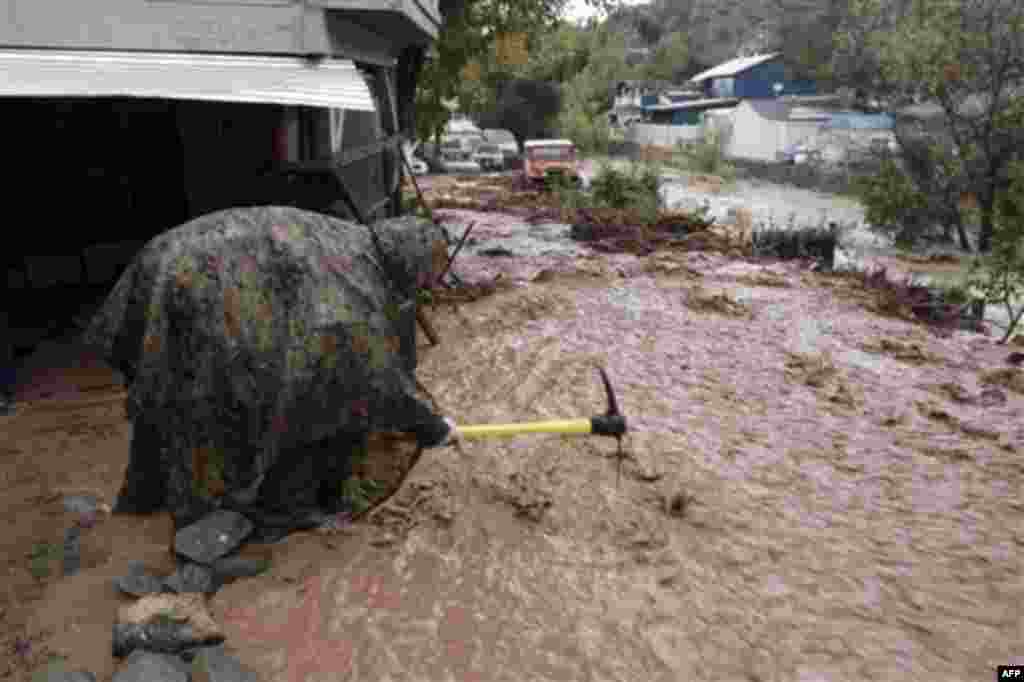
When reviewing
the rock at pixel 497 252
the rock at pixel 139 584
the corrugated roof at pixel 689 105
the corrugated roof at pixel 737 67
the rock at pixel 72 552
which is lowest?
the rock at pixel 72 552

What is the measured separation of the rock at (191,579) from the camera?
3.82 m

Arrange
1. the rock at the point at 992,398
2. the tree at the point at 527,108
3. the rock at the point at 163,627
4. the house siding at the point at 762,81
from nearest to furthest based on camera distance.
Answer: the rock at the point at 163,627 < the rock at the point at 992,398 < the tree at the point at 527,108 < the house siding at the point at 762,81

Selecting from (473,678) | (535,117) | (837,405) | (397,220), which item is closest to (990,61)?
(837,405)

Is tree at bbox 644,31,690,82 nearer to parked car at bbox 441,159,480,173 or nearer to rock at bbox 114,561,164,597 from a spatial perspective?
parked car at bbox 441,159,480,173

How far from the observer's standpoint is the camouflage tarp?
147 inches

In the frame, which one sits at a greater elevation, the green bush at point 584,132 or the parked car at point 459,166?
the green bush at point 584,132

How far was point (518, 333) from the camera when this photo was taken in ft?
30.6

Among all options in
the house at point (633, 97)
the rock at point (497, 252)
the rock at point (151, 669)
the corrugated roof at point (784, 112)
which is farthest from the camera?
the house at point (633, 97)

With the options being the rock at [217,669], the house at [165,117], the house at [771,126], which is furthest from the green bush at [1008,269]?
the house at [771,126]

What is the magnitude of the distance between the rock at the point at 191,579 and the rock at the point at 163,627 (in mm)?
220

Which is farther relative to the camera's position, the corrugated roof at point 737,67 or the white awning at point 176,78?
the corrugated roof at point 737,67

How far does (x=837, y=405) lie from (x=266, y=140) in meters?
A: 5.54

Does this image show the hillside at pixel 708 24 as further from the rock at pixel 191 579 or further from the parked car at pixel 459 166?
the rock at pixel 191 579

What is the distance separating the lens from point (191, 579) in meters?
3.85
